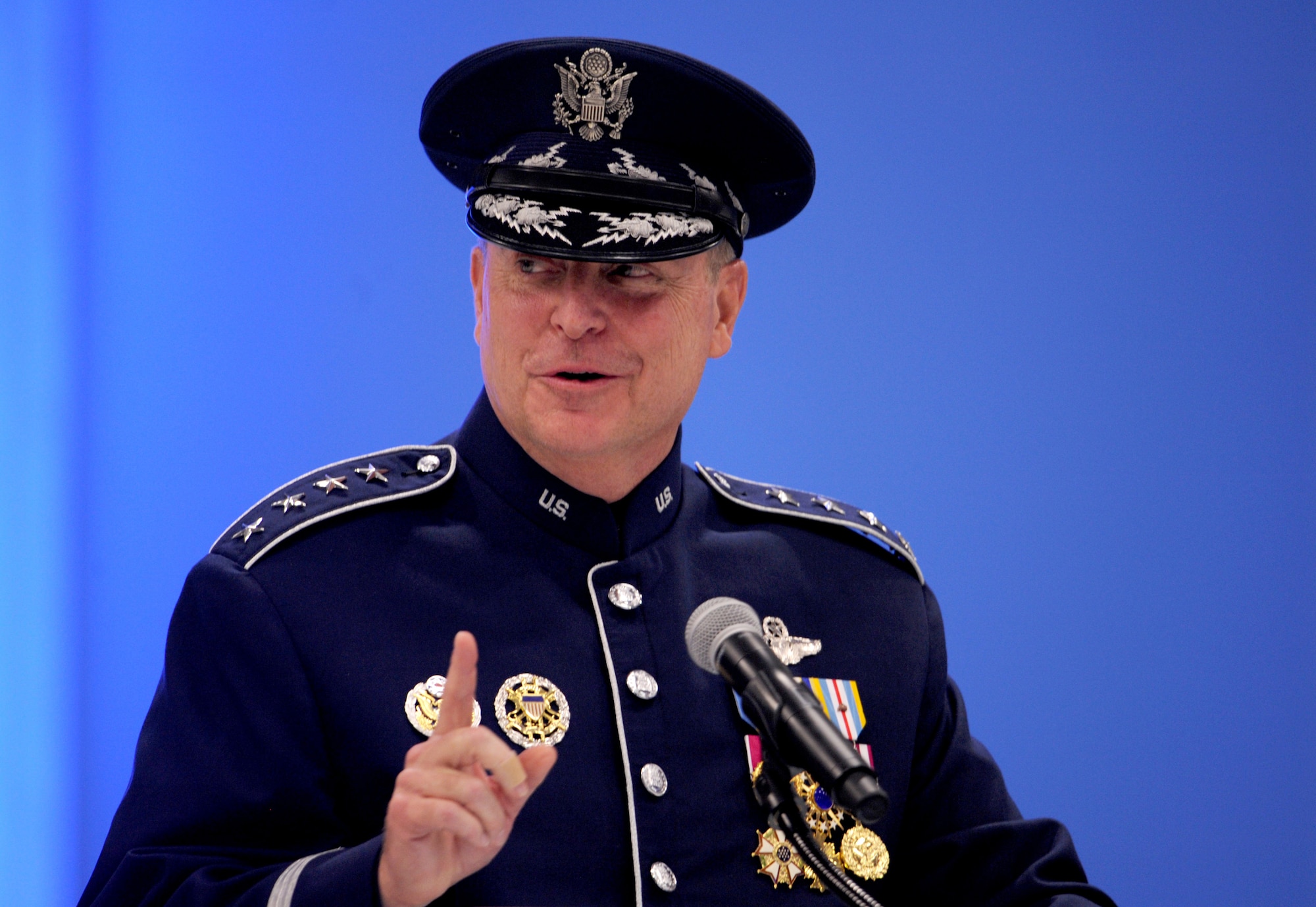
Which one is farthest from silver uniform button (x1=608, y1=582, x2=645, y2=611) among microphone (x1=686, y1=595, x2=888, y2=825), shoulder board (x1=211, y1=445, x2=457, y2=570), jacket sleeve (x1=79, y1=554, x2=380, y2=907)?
microphone (x1=686, y1=595, x2=888, y2=825)

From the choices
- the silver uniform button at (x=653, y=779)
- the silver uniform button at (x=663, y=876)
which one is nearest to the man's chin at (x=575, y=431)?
the silver uniform button at (x=653, y=779)

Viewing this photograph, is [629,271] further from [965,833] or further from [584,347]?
[965,833]

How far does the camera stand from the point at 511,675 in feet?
5.16

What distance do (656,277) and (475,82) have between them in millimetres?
305

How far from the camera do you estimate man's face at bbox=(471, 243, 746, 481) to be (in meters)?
1.60

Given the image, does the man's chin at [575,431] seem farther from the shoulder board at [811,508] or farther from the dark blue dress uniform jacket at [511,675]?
the shoulder board at [811,508]

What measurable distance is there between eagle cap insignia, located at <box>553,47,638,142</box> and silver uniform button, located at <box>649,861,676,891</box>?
80 cm

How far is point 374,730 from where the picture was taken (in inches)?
59.0

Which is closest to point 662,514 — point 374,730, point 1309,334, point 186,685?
point 374,730

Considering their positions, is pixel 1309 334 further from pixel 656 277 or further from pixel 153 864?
pixel 153 864

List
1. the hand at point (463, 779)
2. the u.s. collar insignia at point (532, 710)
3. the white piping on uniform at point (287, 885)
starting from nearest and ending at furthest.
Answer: the hand at point (463, 779) → the white piping on uniform at point (287, 885) → the u.s. collar insignia at point (532, 710)

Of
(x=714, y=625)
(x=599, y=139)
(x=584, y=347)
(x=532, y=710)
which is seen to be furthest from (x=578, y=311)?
(x=714, y=625)

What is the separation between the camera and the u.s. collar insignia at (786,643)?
5.73 ft

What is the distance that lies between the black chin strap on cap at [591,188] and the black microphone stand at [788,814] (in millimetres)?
688
